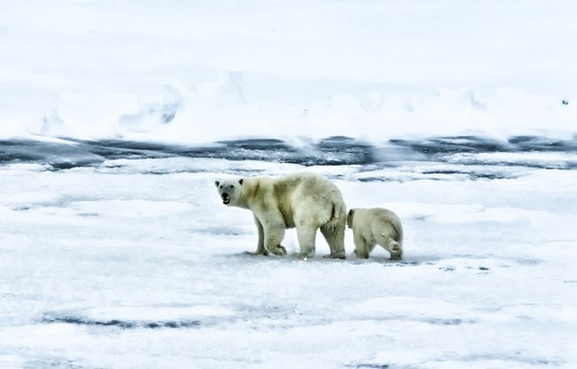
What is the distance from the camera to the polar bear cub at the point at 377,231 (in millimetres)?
6191

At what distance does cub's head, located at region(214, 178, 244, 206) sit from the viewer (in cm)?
651

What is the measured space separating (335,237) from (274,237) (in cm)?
43

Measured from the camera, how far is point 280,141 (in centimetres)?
1895

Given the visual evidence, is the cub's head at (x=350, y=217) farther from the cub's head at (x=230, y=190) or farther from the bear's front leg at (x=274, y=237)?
the cub's head at (x=230, y=190)

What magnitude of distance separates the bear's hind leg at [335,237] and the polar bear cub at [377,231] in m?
0.12

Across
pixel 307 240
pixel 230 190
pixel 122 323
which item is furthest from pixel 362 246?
pixel 122 323

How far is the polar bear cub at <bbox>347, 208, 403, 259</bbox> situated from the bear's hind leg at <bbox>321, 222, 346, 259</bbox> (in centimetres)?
12

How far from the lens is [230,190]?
651 centimetres

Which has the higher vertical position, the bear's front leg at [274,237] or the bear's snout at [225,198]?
the bear's snout at [225,198]

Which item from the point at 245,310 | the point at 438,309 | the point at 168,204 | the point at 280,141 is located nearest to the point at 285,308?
the point at 245,310

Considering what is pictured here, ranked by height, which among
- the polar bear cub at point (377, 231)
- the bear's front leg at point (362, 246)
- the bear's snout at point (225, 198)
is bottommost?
the bear's front leg at point (362, 246)

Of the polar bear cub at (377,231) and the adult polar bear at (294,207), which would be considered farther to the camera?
the adult polar bear at (294,207)

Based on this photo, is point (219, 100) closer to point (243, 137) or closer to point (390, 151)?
point (243, 137)

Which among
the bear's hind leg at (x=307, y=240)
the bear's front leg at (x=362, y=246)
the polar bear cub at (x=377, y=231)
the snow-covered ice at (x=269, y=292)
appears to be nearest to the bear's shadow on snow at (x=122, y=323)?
the snow-covered ice at (x=269, y=292)
